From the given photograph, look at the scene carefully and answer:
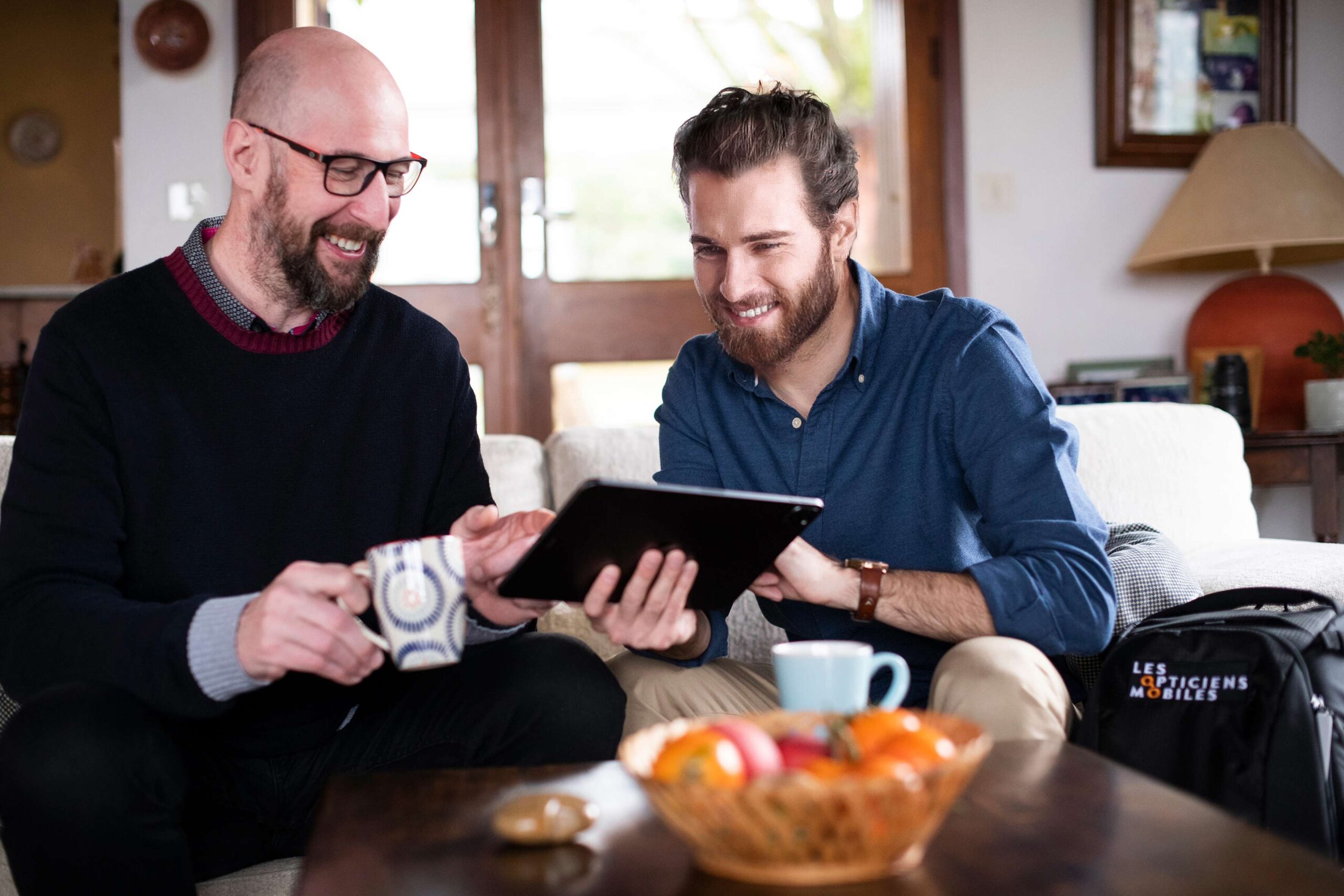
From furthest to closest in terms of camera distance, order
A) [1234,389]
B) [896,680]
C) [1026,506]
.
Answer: [1234,389]
[1026,506]
[896,680]

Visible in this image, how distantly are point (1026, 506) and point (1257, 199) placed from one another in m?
2.13

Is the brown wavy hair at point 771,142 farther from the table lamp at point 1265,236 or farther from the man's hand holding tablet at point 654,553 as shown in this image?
the table lamp at point 1265,236

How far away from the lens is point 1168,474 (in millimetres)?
2125

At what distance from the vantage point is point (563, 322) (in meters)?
3.40

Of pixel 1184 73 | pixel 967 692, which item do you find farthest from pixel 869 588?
pixel 1184 73

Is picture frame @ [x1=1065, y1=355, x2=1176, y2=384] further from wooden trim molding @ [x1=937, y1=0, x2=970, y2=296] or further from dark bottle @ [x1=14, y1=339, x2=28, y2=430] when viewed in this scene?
dark bottle @ [x1=14, y1=339, x2=28, y2=430]

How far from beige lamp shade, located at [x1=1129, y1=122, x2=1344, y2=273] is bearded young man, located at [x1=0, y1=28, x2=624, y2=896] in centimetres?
231

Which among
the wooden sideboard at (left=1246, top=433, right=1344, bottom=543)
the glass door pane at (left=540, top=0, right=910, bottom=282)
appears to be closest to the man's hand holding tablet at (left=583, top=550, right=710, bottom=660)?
the wooden sideboard at (left=1246, top=433, right=1344, bottom=543)

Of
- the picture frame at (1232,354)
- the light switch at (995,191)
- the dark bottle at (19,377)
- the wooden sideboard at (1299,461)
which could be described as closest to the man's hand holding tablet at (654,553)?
the wooden sideboard at (1299,461)

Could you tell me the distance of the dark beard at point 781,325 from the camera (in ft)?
5.21

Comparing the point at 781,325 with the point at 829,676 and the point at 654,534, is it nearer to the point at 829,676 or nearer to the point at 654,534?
the point at 654,534

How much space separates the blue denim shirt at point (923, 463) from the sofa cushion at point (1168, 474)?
619 millimetres

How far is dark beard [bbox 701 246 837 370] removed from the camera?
159 cm

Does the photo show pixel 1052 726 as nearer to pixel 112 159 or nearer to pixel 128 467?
pixel 128 467
